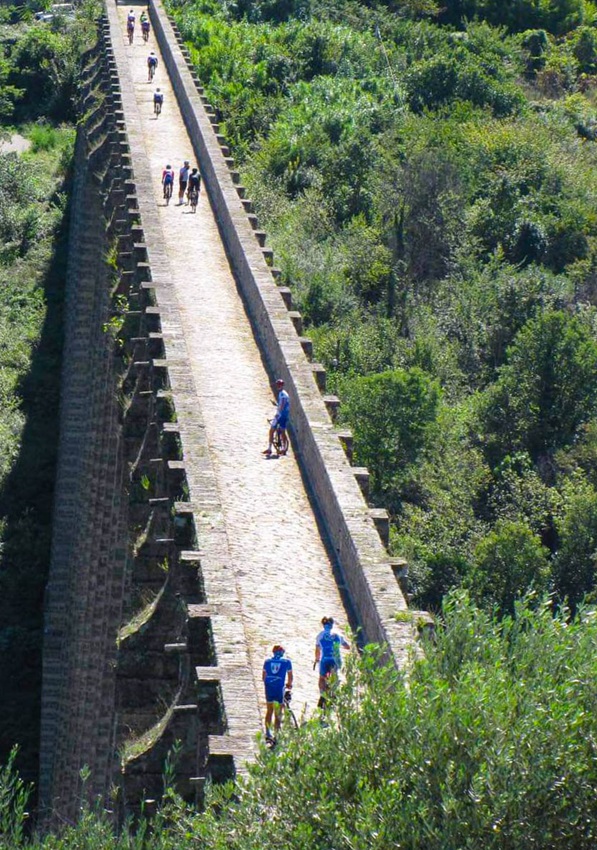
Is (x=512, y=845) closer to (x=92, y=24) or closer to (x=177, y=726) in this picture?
(x=177, y=726)

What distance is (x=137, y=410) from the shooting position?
22.4m

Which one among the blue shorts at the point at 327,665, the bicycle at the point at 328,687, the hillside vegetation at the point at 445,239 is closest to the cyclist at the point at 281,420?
the bicycle at the point at 328,687

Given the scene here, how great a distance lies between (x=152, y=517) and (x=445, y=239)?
103ft

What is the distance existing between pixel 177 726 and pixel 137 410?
794 centimetres

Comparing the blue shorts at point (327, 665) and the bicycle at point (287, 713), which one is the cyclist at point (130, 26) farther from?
the bicycle at point (287, 713)

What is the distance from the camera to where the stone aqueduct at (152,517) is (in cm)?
1506

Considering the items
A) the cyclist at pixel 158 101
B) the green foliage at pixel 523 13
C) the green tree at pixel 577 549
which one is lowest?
the green foliage at pixel 523 13

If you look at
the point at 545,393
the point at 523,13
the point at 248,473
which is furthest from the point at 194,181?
the point at 523,13

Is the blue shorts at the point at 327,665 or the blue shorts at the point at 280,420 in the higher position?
the blue shorts at the point at 327,665

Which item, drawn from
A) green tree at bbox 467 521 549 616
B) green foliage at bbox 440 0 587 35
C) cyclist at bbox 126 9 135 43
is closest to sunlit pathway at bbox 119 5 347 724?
green tree at bbox 467 521 549 616

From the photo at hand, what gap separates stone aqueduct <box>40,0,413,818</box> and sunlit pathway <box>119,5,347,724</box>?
0.60ft

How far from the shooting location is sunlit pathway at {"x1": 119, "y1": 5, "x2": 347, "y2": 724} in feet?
52.5

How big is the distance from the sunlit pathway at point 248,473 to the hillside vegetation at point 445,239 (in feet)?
23.6

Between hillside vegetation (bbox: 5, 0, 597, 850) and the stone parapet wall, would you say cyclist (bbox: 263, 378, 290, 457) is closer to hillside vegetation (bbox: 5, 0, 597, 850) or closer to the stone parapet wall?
the stone parapet wall
